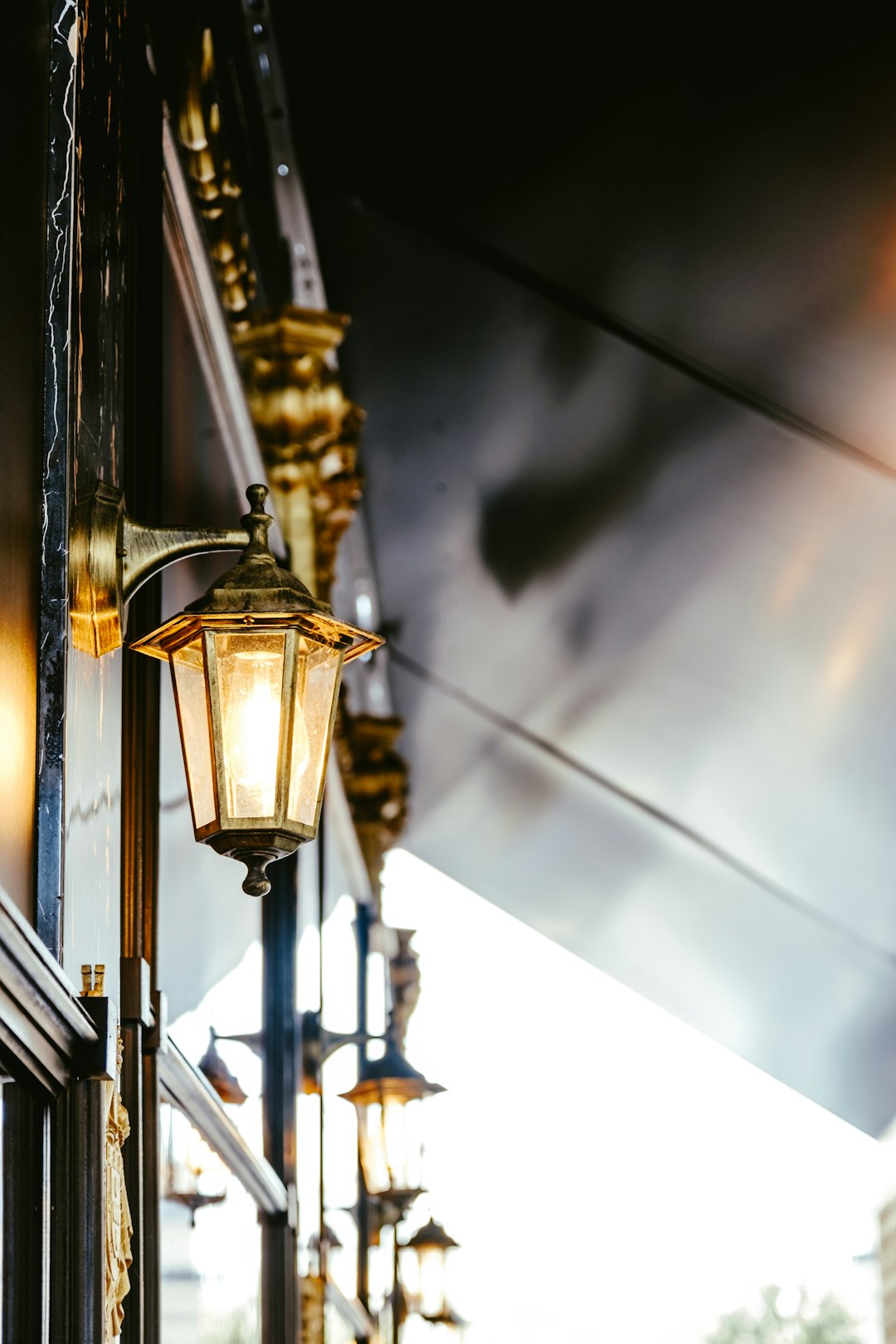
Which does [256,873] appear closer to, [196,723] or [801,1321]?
[196,723]

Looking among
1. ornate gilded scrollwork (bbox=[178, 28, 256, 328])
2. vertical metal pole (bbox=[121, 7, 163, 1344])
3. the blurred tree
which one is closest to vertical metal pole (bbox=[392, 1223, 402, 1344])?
ornate gilded scrollwork (bbox=[178, 28, 256, 328])

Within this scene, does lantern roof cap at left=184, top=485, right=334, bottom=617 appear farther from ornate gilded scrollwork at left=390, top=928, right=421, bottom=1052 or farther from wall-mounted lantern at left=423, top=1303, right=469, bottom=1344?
wall-mounted lantern at left=423, top=1303, right=469, bottom=1344

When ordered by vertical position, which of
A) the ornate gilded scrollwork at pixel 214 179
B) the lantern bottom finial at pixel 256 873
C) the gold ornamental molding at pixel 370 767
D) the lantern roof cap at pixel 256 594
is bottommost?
the lantern bottom finial at pixel 256 873

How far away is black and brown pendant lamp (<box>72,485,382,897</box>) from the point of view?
2062 mm

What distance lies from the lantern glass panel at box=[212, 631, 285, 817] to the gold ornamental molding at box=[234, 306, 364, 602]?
2.79 meters

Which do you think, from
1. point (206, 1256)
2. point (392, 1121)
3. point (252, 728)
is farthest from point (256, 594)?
point (392, 1121)

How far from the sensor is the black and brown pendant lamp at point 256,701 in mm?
2062

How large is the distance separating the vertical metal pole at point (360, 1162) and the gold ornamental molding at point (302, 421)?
352 cm

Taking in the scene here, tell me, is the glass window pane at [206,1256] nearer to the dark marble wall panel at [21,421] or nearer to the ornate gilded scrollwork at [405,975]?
the dark marble wall panel at [21,421]

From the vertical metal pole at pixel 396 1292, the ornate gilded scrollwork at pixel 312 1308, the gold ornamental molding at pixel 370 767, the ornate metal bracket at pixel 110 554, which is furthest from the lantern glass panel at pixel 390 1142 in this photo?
the ornate metal bracket at pixel 110 554

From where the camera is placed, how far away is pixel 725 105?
4719 mm

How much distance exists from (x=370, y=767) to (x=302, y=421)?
397 centimetres

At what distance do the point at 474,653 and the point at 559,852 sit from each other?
271 centimetres

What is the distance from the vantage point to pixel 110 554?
2.26m
